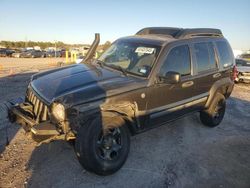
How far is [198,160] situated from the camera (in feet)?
14.6

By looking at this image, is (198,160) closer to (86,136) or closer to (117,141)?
(117,141)

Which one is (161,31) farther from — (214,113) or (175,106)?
(214,113)

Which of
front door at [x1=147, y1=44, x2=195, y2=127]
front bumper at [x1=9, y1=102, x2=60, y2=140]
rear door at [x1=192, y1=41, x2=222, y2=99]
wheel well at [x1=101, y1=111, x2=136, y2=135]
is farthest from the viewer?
rear door at [x1=192, y1=41, x2=222, y2=99]

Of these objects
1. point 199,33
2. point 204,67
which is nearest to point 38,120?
point 204,67

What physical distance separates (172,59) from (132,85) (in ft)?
3.49

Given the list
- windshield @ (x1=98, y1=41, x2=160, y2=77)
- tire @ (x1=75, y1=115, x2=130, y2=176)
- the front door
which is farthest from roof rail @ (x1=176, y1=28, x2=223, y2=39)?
tire @ (x1=75, y1=115, x2=130, y2=176)

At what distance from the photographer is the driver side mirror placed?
4.09m

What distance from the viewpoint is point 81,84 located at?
3.82 m

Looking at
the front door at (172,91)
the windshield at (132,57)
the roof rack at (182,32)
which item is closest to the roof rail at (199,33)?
the roof rack at (182,32)

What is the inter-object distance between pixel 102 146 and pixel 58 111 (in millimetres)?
810

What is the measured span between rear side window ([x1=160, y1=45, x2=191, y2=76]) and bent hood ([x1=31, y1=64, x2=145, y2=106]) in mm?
627

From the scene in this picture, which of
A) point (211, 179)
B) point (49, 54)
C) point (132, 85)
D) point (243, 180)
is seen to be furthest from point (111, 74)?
point (49, 54)

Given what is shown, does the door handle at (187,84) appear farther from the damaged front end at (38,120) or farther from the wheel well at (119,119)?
the damaged front end at (38,120)

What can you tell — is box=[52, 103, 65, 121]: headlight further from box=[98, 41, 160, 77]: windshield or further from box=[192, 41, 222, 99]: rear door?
box=[192, 41, 222, 99]: rear door
